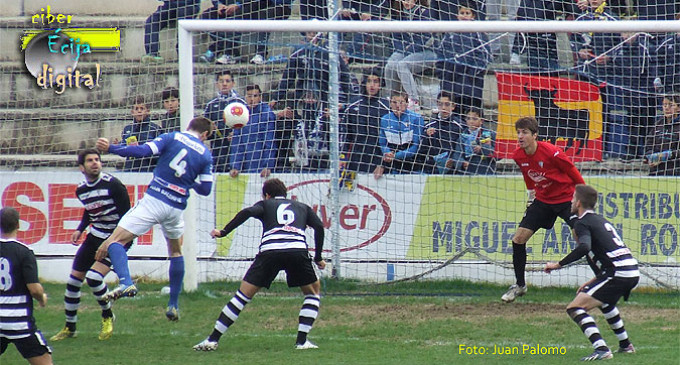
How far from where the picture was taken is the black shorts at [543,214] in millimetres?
9852

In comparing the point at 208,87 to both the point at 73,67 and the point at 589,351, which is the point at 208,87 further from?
the point at 589,351

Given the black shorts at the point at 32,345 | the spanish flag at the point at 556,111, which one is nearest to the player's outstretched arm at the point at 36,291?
the black shorts at the point at 32,345

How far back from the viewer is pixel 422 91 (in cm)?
1213

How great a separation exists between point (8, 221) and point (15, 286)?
49 cm

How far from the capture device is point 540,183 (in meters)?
9.88

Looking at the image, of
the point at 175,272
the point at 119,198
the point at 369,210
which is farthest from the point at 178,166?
the point at 369,210

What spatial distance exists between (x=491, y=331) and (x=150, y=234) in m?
5.11

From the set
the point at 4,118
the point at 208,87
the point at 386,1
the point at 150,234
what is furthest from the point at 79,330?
the point at 386,1

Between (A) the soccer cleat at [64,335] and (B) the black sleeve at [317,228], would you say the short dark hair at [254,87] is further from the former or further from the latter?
(A) the soccer cleat at [64,335]

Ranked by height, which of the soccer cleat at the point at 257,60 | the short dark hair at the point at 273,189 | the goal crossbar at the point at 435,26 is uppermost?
the goal crossbar at the point at 435,26

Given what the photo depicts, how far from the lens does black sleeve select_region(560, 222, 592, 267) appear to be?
25.3 ft

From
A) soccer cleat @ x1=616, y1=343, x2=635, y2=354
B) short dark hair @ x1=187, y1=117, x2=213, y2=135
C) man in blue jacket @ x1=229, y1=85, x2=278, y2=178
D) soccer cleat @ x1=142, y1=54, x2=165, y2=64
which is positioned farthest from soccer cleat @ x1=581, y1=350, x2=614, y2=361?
soccer cleat @ x1=142, y1=54, x2=165, y2=64

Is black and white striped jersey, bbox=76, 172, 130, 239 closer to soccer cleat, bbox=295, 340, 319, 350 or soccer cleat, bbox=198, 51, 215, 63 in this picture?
soccer cleat, bbox=295, 340, 319, 350

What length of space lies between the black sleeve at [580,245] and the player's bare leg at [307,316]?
2386 millimetres
